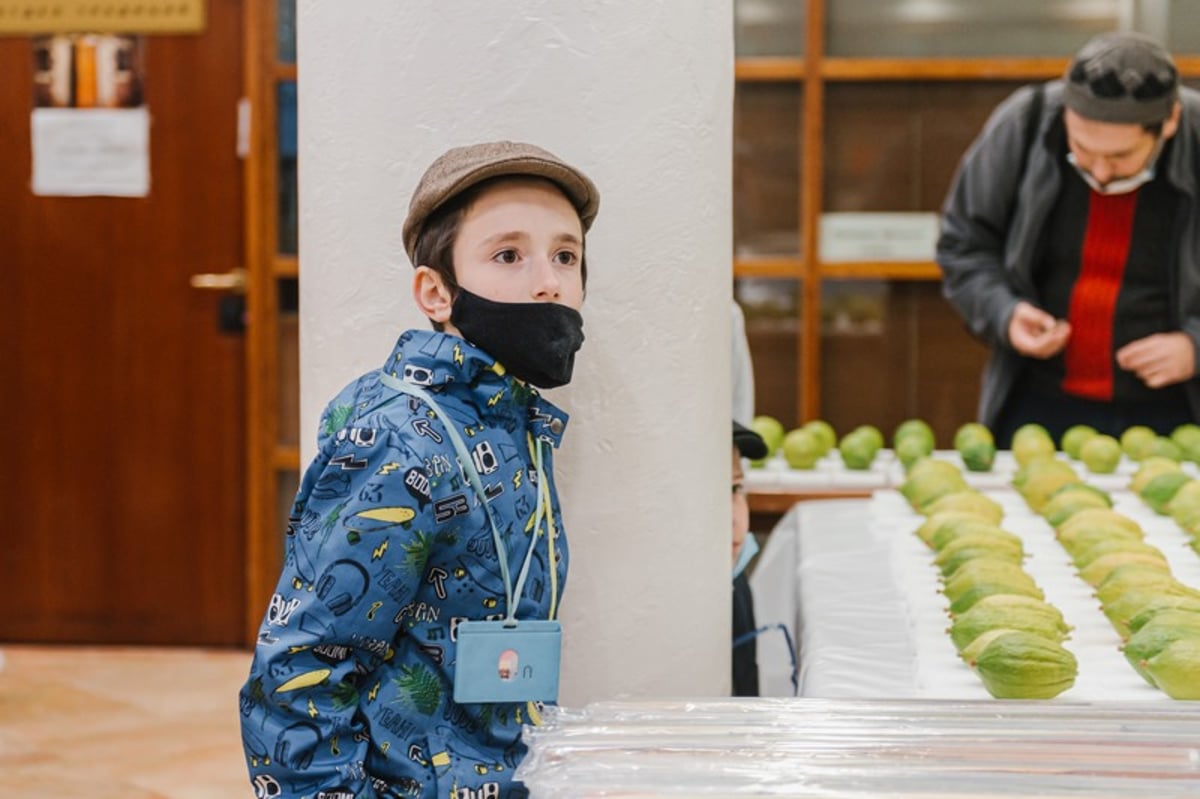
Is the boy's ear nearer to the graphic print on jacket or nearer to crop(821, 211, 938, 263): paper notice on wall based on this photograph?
the graphic print on jacket

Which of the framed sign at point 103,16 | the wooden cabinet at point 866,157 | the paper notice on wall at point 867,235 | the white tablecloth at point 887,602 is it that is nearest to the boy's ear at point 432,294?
the white tablecloth at point 887,602

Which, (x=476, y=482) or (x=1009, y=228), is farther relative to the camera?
(x=1009, y=228)

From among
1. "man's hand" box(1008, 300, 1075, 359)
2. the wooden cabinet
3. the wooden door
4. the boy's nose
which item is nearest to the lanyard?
the boy's nose

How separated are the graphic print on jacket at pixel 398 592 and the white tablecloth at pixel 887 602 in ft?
1.41

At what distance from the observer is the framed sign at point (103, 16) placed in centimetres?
529

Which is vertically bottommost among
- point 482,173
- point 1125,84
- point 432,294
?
point 432,294

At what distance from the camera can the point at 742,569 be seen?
2490 millimetres

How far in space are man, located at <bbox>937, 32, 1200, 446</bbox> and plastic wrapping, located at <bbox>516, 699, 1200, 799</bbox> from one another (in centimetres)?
261

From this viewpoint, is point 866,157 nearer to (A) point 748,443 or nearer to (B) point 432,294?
(A) point 748,443

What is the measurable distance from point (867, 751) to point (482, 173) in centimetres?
65

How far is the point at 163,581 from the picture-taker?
548cm

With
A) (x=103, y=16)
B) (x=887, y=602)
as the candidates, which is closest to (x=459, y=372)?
(x=887, y=602)

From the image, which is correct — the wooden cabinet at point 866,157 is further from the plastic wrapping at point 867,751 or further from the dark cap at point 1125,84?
the plastic wrapping at point 867,751

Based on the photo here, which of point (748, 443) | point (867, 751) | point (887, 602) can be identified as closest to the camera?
point (867, 751)
